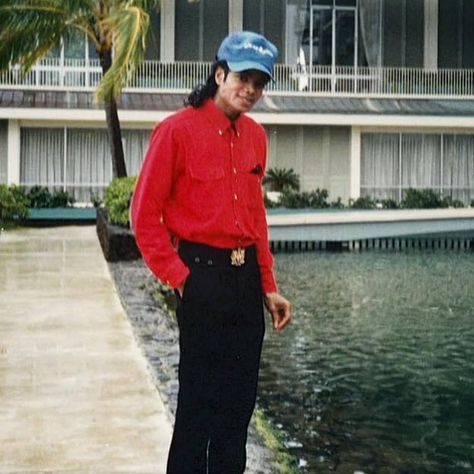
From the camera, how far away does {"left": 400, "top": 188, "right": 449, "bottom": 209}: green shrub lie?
24891 millimetres

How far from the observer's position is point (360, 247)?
20.8m

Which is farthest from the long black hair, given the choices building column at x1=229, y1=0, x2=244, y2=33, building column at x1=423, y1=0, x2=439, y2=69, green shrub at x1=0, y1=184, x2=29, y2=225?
building column at x1=423, y1=0, x2=439, y2=69

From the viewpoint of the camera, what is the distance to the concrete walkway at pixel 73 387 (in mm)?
4848

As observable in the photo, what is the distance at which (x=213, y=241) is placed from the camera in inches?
142

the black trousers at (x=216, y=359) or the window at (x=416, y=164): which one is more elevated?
the window at (x=416, y=164)

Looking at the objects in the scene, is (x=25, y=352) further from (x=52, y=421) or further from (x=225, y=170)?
(x=225, y=170)

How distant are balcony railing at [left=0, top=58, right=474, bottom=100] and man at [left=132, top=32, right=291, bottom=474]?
77.9ft

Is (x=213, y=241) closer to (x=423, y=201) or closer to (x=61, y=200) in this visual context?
(x=423, y=201)

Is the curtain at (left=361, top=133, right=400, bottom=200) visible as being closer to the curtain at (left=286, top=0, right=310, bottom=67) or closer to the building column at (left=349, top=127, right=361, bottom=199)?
the building column at (left=349, top=127, right=361, bottom=199)

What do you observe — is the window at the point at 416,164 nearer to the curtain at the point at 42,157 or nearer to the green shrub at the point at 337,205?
the green shrub at the point at 337,205

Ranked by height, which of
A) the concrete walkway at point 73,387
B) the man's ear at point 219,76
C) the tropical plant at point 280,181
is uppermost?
the man's ear at point 219,76

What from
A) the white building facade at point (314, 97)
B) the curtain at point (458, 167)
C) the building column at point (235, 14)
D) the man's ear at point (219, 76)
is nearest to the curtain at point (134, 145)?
the white building facade at point (314, 97)

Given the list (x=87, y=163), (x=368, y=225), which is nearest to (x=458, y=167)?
(x=368, y=225)

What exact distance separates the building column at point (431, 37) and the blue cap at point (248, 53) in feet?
87.1
